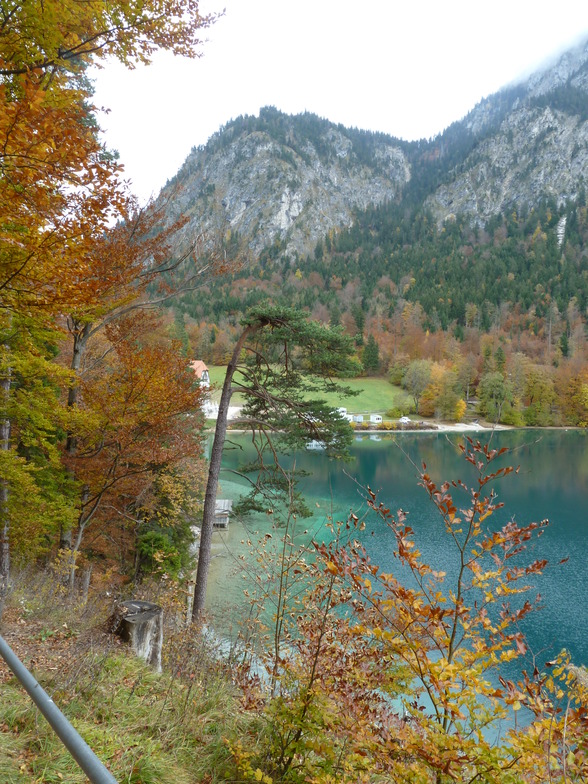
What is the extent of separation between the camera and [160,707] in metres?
3.41

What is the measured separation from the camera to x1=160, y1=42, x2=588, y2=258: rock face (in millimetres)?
144875

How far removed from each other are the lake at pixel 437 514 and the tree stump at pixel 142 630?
4.55ft

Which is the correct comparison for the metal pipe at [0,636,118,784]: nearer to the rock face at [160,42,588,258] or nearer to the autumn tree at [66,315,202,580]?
the autumn tree at [66,315,202,580]

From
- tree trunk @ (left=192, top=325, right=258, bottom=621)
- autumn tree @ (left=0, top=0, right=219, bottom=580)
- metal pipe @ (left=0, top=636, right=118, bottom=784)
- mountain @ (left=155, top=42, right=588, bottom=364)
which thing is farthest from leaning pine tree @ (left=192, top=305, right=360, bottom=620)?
mountain @ (left=155, top=42, right=588, bottom=364)

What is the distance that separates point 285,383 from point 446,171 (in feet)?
641

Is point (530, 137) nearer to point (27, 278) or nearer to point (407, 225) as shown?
point (407, 225)

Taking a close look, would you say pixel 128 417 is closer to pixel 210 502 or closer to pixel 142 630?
pixel 210 502

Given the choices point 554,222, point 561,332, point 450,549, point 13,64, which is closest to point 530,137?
point 554,222

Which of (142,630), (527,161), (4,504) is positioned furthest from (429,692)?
(527,161)

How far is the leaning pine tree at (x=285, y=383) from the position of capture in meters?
8.38

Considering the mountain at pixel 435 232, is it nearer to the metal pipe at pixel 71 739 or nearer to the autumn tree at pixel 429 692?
the autumn tree at pixel 429 692

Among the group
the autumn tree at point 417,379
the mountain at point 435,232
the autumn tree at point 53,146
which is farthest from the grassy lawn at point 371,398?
the autumn tree at point 53,146

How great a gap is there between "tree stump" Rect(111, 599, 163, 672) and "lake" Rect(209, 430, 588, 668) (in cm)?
139

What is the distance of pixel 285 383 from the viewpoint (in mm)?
9188
